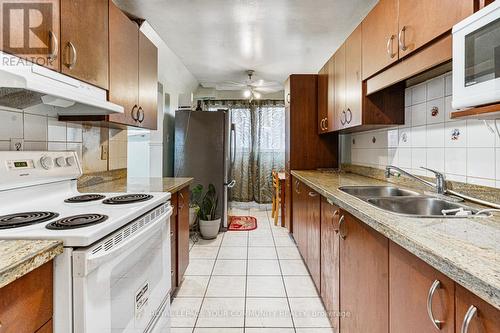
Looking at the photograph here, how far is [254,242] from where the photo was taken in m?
3.30

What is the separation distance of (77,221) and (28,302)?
32 centimetres

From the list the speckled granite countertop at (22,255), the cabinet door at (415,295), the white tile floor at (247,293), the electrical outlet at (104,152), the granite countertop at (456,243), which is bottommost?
the white tile floor at (247,293)

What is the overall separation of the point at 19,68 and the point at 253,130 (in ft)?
14.7

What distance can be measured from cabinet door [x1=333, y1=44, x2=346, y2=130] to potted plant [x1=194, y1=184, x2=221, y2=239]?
1.81m

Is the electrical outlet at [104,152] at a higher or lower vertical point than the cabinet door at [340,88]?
lower

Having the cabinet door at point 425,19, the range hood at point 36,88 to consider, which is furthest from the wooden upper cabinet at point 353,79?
the range hood at point 36,88

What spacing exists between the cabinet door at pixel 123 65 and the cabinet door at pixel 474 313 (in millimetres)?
1809

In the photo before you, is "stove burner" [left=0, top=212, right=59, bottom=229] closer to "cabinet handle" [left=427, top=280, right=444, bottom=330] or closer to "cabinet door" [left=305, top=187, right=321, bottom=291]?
"cabinet handle" [left=427, top=280, right=444, bottom=330]

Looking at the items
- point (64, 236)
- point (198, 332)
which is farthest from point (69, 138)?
point (198, 332)

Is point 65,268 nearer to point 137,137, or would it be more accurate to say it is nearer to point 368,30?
point 368,30

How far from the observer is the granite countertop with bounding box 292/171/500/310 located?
1.74 ft

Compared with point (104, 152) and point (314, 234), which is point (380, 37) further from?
point (104, 152)

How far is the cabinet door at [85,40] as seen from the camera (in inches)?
53.3

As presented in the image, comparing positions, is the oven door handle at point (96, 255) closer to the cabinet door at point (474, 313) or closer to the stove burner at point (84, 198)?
the stove burner at point (84, 198)
